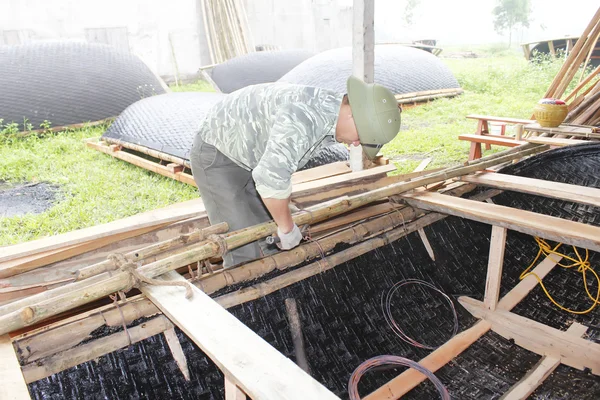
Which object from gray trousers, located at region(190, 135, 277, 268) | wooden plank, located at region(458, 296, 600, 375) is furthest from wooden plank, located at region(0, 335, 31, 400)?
wooden plank, located at region(458, 296, 600, 375)

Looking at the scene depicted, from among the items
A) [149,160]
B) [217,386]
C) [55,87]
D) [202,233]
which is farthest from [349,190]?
[55,87]

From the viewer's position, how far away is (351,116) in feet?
7.32

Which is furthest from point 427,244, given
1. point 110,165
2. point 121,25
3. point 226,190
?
point 121,25

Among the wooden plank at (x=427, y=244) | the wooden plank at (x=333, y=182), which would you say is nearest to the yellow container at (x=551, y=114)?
the wooden plank at (x=333, y=182)

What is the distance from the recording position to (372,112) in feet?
7.09

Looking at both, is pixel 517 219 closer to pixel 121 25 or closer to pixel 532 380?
pixel 532 380

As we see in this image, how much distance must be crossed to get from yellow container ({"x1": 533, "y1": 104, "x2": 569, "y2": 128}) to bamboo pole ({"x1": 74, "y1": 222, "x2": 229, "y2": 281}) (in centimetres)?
372

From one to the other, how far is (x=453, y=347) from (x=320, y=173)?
1.86 m

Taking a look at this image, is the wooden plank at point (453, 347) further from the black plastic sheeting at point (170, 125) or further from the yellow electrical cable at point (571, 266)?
the black plastic sheeting at point (170, 125)

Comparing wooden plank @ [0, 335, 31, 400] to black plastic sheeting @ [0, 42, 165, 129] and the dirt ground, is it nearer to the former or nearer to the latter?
the dirt ground

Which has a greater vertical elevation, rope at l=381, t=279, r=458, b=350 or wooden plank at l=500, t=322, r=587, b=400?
rope at l=381, t=279, r=458, b=350

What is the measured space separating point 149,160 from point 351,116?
4.45 metres

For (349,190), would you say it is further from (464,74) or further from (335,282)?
(464,74)

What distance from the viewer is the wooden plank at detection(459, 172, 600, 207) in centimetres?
278
